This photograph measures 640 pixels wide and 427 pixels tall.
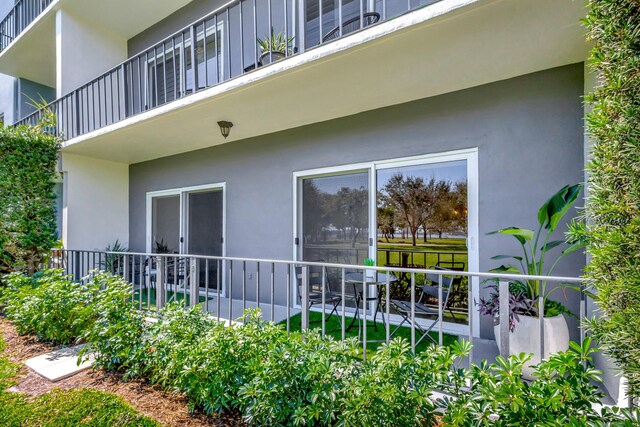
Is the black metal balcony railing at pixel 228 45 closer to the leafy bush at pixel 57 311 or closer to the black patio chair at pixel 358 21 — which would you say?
the black patio chair at pixel 358 21

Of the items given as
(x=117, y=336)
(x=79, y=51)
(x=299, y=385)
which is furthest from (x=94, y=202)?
(x=299, y=385)

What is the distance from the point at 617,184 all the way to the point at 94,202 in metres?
8.40

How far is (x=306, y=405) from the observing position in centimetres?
211

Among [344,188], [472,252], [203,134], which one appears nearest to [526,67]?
[472,252]

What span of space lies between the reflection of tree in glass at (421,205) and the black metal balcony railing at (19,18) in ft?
29.7

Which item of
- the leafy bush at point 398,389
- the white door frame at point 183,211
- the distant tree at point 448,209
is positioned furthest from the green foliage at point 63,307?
the distant tree at point 448,209

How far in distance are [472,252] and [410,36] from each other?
2469mm

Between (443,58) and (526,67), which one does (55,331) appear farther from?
(526,67)

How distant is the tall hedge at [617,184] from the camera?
1.53m

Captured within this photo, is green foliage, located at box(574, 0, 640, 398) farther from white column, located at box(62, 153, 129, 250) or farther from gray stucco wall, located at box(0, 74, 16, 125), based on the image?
gray stucco wall, located at box(0, 74, 16, 125)

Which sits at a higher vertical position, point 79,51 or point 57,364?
point 79,51

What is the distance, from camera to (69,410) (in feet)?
8.13

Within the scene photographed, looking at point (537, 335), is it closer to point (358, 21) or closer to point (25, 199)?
point (358, 21)

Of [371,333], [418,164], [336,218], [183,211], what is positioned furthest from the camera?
[183,211]
